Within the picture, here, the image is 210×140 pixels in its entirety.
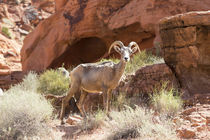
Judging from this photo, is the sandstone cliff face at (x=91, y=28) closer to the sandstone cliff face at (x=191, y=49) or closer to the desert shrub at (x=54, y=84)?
the sandstone cliff face at (x=191, y=49)

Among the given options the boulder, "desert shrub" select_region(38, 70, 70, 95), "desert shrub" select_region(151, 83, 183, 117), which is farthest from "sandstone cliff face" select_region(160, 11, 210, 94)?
the boulder

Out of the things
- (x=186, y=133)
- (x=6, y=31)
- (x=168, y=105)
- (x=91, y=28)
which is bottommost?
(x=186, y=133)

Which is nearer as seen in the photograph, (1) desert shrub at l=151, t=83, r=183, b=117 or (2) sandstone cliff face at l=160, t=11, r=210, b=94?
(1) desert shrub at l=151, t=83, r=183, b=117

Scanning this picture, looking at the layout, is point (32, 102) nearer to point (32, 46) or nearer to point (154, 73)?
point (154, 73)

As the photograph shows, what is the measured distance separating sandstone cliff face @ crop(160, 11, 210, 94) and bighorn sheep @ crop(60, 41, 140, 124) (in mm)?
1300

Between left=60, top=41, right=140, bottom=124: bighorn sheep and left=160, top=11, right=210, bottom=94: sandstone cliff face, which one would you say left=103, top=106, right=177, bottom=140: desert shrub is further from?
left=160, top=11, right=210, bottom=94: sandstone cliff face

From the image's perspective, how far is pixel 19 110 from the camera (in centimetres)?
579

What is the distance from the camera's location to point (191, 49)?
710 centimetres

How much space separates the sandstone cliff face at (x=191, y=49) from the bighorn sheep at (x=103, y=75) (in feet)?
4.26

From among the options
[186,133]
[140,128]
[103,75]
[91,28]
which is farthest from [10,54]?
[186,133]

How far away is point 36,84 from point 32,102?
657cm

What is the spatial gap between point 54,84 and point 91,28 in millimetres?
5121

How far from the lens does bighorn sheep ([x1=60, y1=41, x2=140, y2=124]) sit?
6636mm

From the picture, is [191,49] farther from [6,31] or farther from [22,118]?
[6,31]
